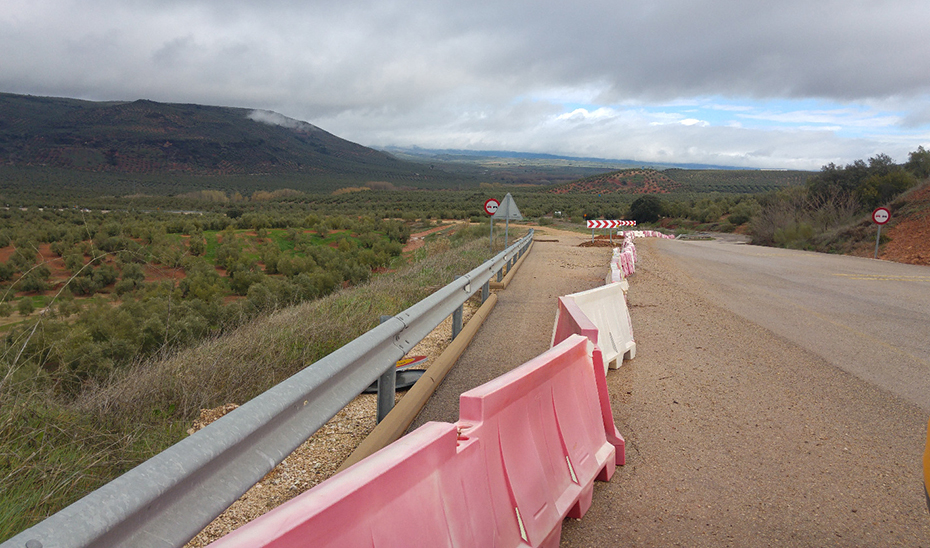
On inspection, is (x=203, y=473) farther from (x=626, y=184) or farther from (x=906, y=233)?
(x=626, y=184)

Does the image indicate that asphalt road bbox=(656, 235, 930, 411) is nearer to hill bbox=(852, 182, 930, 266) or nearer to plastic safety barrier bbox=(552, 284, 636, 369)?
plastic safety barrier bbox=(552, 284, 636, 369)

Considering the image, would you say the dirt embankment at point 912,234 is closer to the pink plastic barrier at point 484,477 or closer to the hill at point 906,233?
the hill at point 906,233

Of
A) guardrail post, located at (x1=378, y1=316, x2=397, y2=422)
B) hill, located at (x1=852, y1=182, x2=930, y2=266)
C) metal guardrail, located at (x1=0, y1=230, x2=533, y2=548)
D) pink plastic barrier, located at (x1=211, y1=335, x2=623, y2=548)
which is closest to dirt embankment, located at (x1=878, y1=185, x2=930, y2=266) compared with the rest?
hill, located at (x1=852, y1=182, x2=930, y2=266)

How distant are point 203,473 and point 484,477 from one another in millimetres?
1291

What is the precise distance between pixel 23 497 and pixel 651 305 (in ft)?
34.8

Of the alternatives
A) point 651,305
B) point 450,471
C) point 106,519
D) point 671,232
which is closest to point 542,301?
point 651,305

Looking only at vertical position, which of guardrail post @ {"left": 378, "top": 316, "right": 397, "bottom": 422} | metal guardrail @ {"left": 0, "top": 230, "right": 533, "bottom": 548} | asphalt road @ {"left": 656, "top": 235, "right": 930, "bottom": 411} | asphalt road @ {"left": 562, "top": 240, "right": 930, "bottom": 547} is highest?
metal guardrail @ {"left": 0, "top": 230, "right": 533, "bottom": 548}

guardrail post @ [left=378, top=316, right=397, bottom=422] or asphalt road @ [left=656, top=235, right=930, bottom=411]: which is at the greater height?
guardrail post @ [left=378, top=316, right=397, bottom=422]

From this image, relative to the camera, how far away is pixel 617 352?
735 centimetres

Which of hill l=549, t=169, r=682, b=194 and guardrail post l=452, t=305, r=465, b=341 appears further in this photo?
hill l=549, t=169, r=682, b=194

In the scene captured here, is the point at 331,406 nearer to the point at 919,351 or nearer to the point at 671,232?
the point at 919,351

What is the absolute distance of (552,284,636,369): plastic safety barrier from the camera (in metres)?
6.12

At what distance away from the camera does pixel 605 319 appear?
7336 millimetres

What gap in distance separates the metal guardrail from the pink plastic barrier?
0.43m
